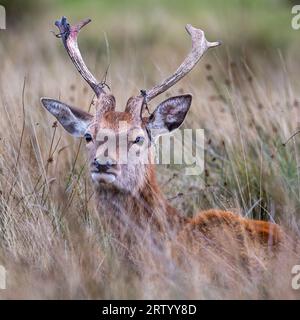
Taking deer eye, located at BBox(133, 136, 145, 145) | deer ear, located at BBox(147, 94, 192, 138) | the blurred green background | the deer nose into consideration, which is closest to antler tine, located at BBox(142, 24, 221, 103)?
deer ear, located at BBox(147, 94, 192, 138)

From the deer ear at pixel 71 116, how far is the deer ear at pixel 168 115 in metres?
0.43

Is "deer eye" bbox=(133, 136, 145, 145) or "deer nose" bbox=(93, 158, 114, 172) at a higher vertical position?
"deer eye" bbox=(133, 136, 145, 145)

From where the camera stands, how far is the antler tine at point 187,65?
6293 mm

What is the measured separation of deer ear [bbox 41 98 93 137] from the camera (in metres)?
6.49

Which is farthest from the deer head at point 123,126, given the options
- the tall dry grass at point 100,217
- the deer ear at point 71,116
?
the tall dry grass at point 100,217

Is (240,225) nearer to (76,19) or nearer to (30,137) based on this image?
(30,137)

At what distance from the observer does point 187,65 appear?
254 inches

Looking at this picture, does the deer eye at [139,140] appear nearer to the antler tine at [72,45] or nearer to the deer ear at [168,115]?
the deer ear at [168,115]

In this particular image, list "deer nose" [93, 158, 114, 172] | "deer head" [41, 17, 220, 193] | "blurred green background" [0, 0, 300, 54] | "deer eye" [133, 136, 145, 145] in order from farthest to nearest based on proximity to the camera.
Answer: "blurred green background" [0, 0, 300, 54] → "deer eye" [133, 136, 145, 145] → "deer head" [41, 17, 220, 193] → "deer nose" [93, 158, 114, 172]

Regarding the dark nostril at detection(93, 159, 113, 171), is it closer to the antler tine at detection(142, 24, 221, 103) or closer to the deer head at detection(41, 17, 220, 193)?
the deer head at detection(41, 17, 220, 193)

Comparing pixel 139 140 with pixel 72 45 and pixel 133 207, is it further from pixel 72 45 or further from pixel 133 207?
pixel 72 45

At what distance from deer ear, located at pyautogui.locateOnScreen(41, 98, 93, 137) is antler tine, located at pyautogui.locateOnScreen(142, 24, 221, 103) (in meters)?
0.47

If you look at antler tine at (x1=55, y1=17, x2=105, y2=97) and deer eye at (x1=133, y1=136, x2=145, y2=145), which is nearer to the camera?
deer eye at (x1=133, y1=136, x2=145, y2=145)

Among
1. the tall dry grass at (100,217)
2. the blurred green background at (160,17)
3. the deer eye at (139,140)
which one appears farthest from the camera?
the blurred green background at (160,17)
